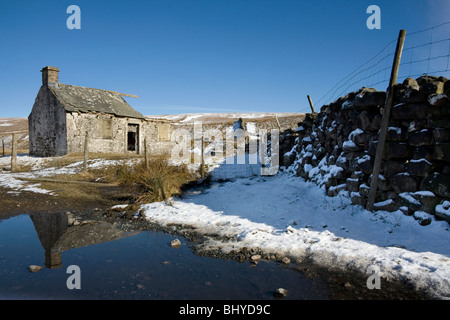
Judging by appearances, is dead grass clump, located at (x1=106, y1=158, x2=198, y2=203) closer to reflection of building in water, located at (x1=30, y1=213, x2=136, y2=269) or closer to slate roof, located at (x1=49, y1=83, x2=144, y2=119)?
reflection of building in water, located at (x1=30, y1=213, x2=136, y2=269)

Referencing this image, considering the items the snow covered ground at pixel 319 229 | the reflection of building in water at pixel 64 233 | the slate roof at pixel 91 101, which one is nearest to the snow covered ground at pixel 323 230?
the snow covered ground at pixel 319 229

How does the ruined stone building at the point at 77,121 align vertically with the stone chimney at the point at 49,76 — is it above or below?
below

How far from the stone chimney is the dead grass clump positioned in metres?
11.3

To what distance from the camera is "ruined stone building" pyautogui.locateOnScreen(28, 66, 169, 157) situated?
18969 mm

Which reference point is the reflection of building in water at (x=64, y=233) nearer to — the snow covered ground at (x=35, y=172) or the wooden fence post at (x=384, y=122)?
the snow covered ground at (x=35, y=172)

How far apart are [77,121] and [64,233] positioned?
14904 millimetres

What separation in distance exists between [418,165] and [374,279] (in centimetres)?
277

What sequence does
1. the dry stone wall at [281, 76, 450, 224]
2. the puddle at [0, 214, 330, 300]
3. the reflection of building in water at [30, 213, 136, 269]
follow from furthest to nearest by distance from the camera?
the dry stone wall at [281, 76, 450, 224] < the reflection of building in water at [30, 213, 136, 269] < the puddle at [0, 214, 330, 300]

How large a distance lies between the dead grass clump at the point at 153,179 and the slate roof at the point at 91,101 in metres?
8.42

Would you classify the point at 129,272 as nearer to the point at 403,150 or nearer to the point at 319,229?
the point at 319,229

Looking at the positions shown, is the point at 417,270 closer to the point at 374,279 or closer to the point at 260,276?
the point at 374,279

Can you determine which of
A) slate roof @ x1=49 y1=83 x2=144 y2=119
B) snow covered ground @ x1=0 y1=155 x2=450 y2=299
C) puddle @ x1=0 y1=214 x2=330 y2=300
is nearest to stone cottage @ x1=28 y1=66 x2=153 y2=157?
slate roof @ x1=49 y1=83 x2=144 y2=119

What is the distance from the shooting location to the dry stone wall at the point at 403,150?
5324 millimetres
